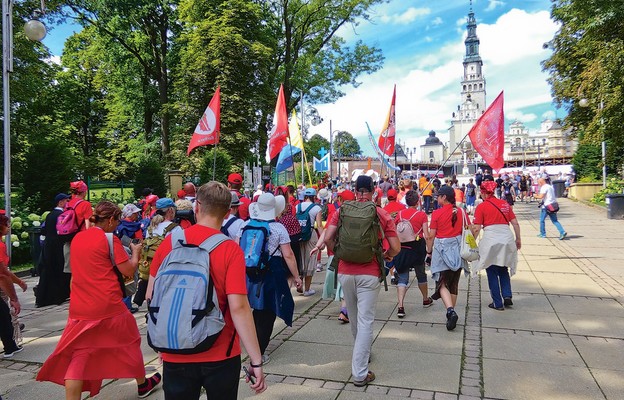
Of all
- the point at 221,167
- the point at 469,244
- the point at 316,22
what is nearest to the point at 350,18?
the point at 316,22

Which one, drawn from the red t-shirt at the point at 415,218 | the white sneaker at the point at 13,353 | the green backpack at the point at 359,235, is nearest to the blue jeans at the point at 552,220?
the red t-shirt at the point at 415,218

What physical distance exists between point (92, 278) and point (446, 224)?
4363 mm

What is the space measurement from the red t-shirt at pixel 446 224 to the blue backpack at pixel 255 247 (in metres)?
2.67

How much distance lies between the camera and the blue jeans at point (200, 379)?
2.30 meters

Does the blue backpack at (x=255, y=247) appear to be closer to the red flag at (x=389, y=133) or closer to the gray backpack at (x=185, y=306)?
the gray backpack at (x=185, y=306)

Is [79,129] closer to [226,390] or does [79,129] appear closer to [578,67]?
[578,67]

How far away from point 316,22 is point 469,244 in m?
28.0

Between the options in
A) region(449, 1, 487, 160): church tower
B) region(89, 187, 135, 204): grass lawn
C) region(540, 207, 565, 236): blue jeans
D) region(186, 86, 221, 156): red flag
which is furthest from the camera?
region(449, 1, 487, 160): church tower

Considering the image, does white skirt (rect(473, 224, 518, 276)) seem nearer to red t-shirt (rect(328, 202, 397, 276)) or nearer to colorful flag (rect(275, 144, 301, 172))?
red t-shirt (rect(328, 202, 397, 276))

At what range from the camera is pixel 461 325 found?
5988mm

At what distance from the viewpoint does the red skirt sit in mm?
3291

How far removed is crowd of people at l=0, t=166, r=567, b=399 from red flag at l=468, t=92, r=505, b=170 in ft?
5.21

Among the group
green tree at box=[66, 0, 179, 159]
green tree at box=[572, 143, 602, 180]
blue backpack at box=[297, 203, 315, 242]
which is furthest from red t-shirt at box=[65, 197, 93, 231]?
green tree at box=[572, 143, 602, 180]

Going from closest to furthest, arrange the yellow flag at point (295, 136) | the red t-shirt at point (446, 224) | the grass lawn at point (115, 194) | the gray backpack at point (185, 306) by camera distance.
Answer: the gray backpack at point (185, 306)
the red t-shirt at point (446, 224)
the yellow flag at point (295, 136)
the grass lawn at point (115, 194)
